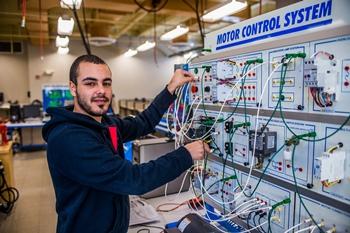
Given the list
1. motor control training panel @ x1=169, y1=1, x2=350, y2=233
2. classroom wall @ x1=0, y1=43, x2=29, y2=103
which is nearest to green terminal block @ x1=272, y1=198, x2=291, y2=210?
motor control training panel @ x1=169, y1=1, x2=350, y2=233

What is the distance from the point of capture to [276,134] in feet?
3.88

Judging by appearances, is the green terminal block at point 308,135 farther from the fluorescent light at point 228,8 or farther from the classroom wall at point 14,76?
the classroom wall at point 14,76

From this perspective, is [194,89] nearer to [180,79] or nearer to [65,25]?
[180,79]

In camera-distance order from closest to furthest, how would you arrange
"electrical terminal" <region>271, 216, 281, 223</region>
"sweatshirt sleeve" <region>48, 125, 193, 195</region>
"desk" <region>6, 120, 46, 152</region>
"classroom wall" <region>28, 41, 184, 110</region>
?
"sweatshirt sleeve" <region>48, 125, 193, 195</region> < "electrical terminal" <region>271, 216, 281, 223</region> < "desk" <region>6, 120, 46, 152</region> < "classroom wall" <region>28, 41, 184, 110</region>

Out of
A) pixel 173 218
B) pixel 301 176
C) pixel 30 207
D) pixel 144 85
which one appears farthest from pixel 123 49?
pixel 301 176

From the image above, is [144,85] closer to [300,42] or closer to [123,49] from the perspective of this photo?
[123,49]

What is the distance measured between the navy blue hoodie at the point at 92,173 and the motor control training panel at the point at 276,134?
361 mm

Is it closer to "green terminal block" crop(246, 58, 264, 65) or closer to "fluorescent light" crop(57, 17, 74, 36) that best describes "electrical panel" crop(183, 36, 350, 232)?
"green terminal block" crop(246, 58, 264, 65)

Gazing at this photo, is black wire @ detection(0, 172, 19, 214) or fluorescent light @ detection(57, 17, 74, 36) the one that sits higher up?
fluorescent light @ detection(57, 17, 74, 36)

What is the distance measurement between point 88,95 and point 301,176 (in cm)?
98

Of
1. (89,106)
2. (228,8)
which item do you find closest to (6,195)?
(89,106)

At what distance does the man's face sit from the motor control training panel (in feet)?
1.77

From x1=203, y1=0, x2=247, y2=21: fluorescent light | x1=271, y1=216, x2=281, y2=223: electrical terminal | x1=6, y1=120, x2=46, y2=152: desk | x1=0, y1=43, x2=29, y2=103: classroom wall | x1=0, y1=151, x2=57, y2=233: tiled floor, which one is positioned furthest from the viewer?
x1=0, y1=43, x2=29, y2=103: classroom wall

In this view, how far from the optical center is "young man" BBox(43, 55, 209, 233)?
1.11 meters
